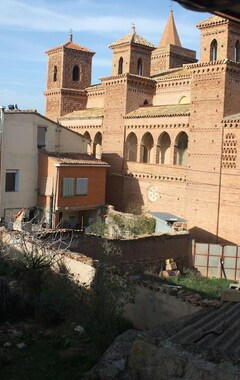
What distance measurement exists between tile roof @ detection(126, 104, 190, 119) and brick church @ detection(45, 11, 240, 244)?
0.08 meters

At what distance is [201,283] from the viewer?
60.6 feet

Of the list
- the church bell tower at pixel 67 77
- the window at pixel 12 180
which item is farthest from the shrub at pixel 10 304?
the church bell tower at pixel 67 77

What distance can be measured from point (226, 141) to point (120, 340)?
51.8 ft

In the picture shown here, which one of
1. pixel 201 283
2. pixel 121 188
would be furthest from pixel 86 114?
pixel 201 283

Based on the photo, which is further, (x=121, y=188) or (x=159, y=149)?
(x=121, y=188)

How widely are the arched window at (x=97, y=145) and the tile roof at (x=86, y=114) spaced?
1.27 m

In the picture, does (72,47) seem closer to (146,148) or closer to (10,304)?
(146,148)

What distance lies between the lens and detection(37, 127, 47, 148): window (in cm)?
2612

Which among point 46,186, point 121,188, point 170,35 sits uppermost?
point 170,35

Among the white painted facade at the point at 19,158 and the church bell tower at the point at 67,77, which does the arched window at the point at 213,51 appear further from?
the church bell tower at the point at 67,77

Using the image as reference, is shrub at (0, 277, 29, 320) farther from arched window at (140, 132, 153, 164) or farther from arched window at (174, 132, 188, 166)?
arched window at (140, 132, 153, 164)

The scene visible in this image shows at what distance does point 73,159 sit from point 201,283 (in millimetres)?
11015

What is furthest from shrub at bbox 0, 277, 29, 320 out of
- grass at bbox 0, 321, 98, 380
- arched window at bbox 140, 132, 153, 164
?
arched window at bbox 140, 132, 153, 164

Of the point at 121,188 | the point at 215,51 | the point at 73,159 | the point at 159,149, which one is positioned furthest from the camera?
the point at 121,188
